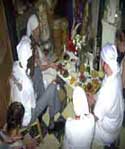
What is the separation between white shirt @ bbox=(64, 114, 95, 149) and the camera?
3.01 meters

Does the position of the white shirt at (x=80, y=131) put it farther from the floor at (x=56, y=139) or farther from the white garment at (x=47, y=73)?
the white garment at (x=47, y=73)

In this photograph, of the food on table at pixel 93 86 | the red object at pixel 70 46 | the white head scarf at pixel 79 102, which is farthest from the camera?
the red object at pixel 70 46

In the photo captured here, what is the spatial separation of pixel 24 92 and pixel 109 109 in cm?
55

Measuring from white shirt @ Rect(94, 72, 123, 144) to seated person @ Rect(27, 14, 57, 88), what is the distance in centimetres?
57

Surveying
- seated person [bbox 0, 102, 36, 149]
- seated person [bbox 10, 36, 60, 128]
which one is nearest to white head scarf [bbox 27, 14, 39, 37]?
seated person [bbox 10, 36, 60, 128]

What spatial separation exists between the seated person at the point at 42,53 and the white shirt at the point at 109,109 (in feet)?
1.88

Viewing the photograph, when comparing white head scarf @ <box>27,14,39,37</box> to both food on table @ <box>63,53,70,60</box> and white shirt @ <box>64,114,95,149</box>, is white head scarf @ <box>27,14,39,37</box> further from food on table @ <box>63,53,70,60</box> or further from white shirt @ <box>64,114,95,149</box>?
white shirt @ <box>64,114,95,149</box>

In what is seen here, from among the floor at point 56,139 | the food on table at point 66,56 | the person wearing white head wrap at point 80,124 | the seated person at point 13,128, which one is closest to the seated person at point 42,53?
the food on table at point 66,56

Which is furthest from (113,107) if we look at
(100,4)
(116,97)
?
(100,4)

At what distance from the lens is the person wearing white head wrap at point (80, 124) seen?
2.97m

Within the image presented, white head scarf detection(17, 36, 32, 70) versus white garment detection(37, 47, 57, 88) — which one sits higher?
white head scarf detection(17, 36, 32, 70)

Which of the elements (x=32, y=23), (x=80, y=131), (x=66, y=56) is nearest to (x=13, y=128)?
(x=80, y=131)

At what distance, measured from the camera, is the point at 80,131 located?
119 inches

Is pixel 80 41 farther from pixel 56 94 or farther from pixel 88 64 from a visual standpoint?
pixel 56 94
